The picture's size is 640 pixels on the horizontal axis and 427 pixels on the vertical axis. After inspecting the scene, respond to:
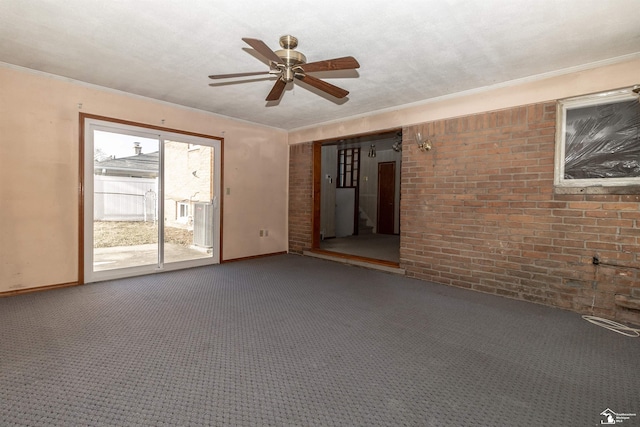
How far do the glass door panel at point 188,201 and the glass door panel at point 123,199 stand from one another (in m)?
0.20

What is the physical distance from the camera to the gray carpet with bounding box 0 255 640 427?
1.59m

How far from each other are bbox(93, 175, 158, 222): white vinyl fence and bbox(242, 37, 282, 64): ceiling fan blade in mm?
2951

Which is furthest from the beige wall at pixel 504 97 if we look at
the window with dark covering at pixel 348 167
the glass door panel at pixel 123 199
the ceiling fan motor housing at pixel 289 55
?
the window with dark covering at pixel 348 167

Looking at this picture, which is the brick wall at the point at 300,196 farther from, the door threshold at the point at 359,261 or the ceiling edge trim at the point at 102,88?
the ceiling edge trim at the point at 102,88

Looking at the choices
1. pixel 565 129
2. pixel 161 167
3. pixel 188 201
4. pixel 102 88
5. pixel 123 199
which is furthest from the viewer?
pixel 188 201

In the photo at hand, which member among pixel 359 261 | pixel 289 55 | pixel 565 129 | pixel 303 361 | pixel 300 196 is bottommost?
pixel 303 361

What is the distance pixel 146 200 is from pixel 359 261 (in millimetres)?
3362

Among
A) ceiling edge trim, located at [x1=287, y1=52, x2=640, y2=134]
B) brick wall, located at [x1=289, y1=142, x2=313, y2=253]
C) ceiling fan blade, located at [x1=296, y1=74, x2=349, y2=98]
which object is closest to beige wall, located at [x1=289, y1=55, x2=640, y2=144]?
ceiling edge trim, located at [x1=287, y1=52, x2=640, y2=134]

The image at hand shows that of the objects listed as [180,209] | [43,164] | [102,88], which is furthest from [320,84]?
[180,209]

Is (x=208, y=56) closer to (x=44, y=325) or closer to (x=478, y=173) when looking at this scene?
(x=44, y=325)

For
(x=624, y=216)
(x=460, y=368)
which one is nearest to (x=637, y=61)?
(x=624, y=216)

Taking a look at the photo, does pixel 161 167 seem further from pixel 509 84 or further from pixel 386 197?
pixel 386 197

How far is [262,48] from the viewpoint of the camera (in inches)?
87.6

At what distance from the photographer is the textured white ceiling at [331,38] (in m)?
2.20
